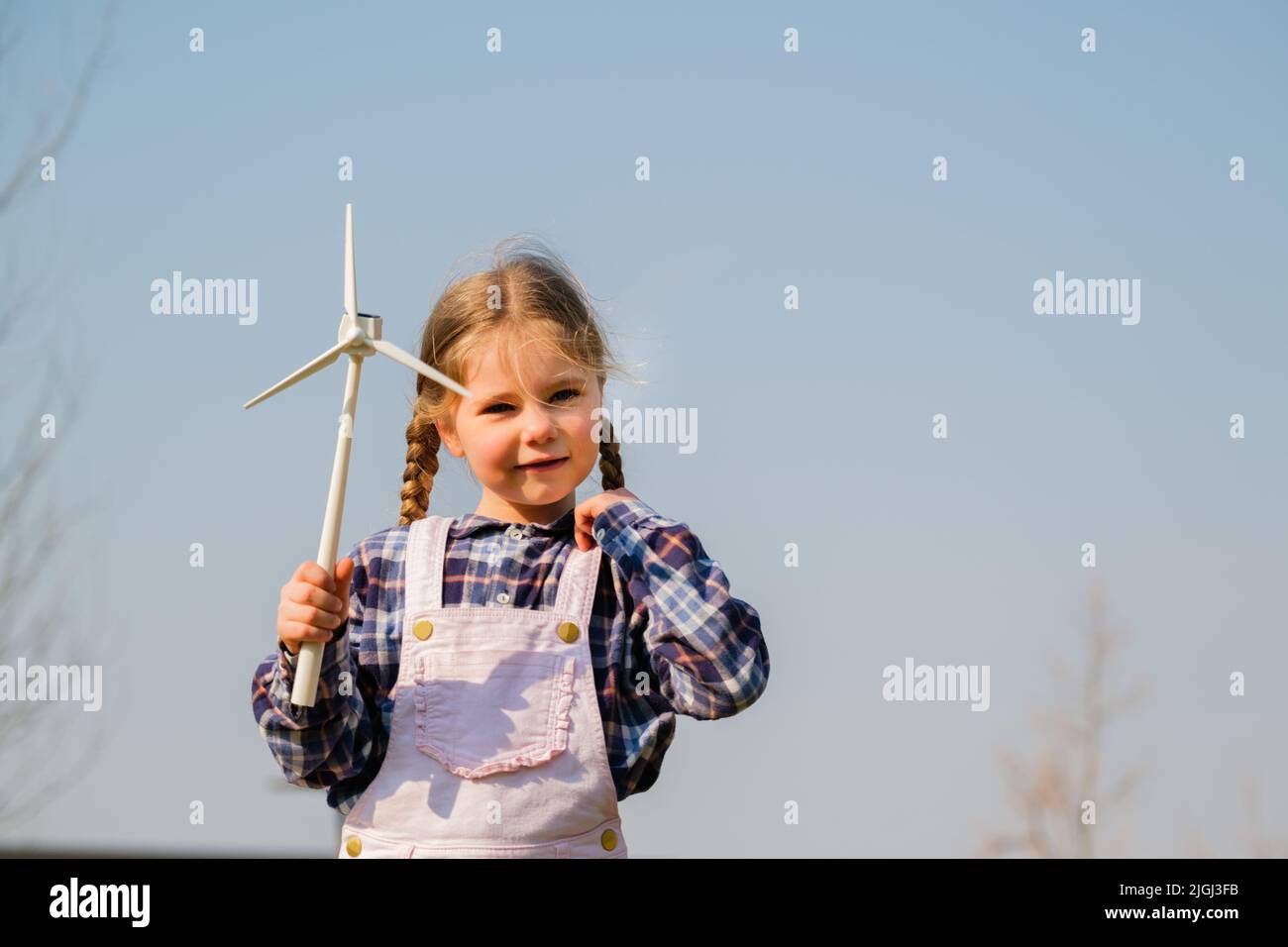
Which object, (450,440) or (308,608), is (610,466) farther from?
(308,608)

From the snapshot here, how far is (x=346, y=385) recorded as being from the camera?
193 inches

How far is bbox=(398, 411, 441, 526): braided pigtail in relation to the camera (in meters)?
5.50

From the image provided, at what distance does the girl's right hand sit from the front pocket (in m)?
0.41

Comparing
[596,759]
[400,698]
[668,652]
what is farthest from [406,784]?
[668,652]

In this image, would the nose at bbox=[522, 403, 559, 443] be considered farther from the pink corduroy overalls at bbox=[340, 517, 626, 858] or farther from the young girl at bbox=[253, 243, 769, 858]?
the pink corduroy overalls at bbox=[340, 517, 626, 858]

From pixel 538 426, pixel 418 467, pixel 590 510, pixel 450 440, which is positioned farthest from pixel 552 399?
pixel 418 467

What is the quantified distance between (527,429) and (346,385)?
57cm

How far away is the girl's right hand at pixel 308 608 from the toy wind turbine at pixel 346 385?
0.10 ft

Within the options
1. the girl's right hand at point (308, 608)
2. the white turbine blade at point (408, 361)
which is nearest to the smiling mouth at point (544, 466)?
the white turbine blade at point (408, 361)

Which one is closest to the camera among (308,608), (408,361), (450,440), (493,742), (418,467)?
(308,608)

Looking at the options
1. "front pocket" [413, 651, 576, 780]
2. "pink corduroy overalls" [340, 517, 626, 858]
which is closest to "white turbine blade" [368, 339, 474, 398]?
"pink corduroy overalls" [340, 517, 626, 858]
